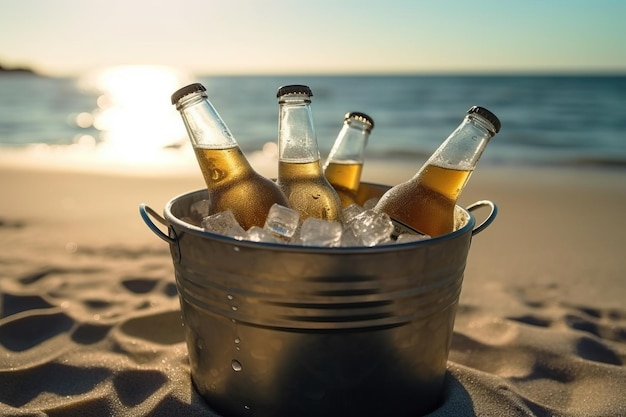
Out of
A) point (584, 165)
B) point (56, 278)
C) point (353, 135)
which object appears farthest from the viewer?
point (584, 165)

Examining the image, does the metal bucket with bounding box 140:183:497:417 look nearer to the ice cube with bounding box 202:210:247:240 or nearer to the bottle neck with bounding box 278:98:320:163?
→ the ice cube with bounding box 202:210:247:240

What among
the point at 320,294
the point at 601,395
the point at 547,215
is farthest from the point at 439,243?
the point at 547,215

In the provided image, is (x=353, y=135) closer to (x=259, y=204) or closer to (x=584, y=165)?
(x=259, y=204)

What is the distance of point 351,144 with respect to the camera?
7.17 feet

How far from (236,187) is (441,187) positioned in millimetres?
650

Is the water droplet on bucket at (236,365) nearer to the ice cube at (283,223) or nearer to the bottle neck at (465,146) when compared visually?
the ice cube at (283,223)

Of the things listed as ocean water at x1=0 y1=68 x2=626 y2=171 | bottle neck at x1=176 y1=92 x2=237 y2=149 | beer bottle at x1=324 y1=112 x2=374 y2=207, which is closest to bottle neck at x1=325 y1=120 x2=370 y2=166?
beer bottle at x1=324 y1=112 x2=374 y2=207

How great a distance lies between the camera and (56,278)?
2.95 meters

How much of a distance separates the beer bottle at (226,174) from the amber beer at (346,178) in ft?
1.39

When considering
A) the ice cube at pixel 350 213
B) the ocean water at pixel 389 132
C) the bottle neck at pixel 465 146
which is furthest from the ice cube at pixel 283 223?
the ocean water at pixel 389 132

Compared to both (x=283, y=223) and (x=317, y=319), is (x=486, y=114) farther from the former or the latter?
(x=317, y=319)

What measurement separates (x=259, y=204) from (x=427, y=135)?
9749mm

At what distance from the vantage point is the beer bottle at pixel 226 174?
1774mm

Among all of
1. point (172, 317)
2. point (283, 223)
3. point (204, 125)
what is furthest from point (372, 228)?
point (172, 317)
